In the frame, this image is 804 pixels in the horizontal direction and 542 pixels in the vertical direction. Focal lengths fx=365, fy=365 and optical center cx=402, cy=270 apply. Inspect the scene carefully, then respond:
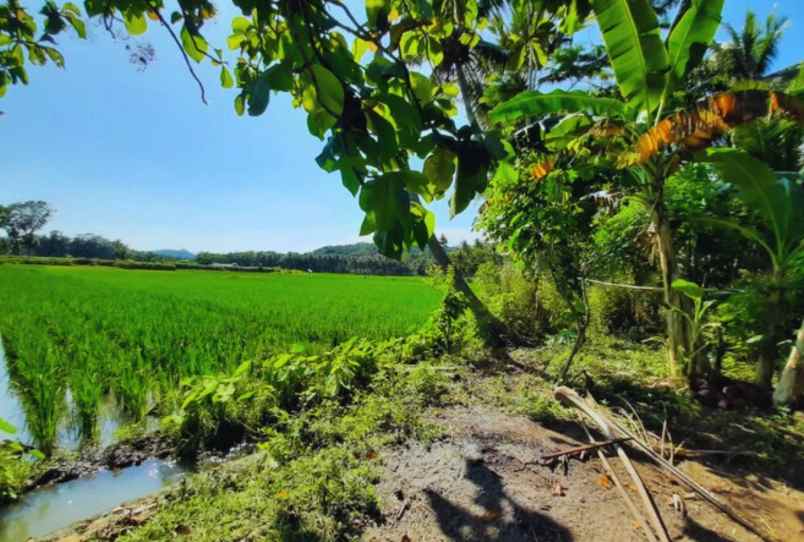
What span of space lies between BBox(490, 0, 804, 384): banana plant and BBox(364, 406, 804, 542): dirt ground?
1.84 meters

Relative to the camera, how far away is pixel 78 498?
2.40 metres

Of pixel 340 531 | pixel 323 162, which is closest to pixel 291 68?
pixel 323 162

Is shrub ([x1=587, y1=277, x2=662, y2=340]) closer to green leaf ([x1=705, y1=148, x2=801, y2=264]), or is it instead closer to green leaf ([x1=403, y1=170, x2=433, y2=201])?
green leaf ([x1=705, y1=148, x2=801, y2=264])

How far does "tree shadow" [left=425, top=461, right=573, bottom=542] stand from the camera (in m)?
1.56

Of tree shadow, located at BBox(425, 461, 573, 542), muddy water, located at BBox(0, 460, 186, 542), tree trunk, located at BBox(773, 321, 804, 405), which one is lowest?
muddy water, located at BBox(0, 460, 186, 542)

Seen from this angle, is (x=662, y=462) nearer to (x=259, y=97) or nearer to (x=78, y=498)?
(x=259, y=97)

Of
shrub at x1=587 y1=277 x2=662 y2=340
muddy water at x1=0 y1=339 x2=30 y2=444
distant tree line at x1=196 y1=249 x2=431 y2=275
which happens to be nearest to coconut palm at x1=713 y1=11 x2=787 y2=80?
shrub at x1=587 y1=277 x2=662 y2=340

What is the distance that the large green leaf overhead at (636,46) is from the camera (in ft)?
9.96

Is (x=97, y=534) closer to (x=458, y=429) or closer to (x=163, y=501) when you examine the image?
(x=163, y=501)

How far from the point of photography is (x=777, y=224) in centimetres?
288

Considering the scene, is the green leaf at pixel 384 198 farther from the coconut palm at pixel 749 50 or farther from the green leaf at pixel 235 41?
the coconut palm at pixel 749 50

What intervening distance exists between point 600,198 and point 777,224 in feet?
5.11

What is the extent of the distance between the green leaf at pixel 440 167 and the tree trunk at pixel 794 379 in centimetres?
355

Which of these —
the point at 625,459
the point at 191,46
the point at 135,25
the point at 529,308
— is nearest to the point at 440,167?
the point at 191,46
